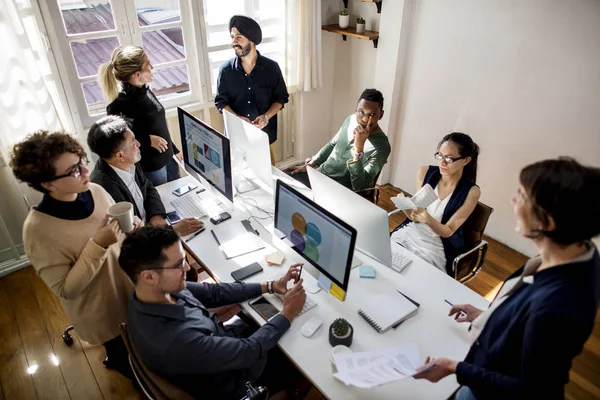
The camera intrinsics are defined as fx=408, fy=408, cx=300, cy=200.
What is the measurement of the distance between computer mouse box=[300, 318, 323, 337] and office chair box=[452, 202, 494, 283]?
96 cm

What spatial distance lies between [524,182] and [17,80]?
3.00 metres

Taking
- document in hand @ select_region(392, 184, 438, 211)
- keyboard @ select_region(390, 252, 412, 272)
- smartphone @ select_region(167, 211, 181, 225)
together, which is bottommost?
smartphone @ select_region(167, 211, 181, 225)

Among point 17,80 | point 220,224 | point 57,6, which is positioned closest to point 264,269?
point 220,224

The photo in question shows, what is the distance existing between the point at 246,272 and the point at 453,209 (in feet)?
3.94

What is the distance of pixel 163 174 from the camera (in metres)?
3.00

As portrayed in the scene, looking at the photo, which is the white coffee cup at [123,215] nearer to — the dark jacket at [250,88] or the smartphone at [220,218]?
the smartphone at [220,218]

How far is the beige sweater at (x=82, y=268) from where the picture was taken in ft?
5.54

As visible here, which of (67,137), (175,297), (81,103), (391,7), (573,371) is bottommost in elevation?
(573,371)

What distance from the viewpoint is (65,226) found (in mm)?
1730

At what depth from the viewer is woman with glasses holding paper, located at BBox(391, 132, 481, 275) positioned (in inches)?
89.1

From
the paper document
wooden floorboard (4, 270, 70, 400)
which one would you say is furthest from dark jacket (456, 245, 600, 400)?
→ wooden floorboard (4, 270, 70, 400)

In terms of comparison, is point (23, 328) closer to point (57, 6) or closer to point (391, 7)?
point (57, 6)

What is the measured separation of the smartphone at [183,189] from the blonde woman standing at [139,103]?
0.22 m

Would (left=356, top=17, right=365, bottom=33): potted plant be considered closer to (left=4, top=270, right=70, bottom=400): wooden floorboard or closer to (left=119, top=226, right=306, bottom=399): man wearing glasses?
(left=119, top=226, right=306, bottom=399): man wearing glasses
